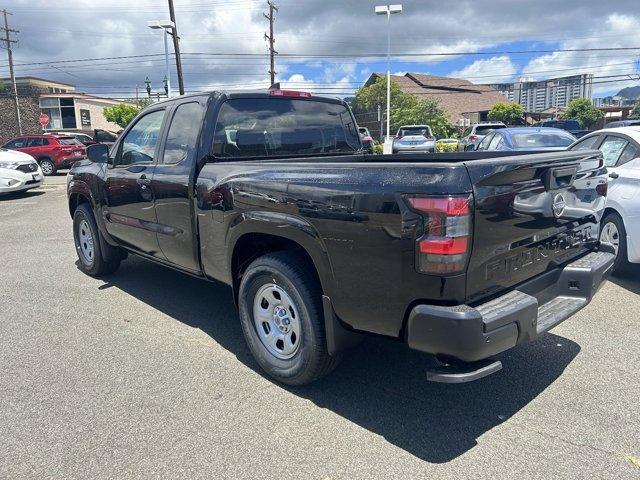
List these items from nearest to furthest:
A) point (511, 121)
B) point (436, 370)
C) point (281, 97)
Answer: point (436, 370), point (281, 97), point (511, 121)

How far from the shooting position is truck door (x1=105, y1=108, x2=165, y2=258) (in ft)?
15.0

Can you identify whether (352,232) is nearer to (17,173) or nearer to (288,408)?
(288,408)

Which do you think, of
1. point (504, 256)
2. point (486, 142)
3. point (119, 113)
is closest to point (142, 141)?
point (504, 256)

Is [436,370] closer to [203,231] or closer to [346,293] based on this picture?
[346,293]

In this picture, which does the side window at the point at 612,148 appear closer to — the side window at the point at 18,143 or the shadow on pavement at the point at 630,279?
the shadow on pavement at the point at 630,279

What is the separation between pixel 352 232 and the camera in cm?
271

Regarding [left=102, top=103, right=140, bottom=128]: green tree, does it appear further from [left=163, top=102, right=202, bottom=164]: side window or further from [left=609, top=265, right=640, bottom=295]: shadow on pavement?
[left=609, top=265, right=640, bottom=295]: shadow on pavement

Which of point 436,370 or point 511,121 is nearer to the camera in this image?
point 436,370

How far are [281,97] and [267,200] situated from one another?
5.15ft

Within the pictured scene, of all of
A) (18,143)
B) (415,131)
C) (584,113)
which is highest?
(584,113)

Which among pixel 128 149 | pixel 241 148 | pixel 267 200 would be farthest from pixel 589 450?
pixel 128 149

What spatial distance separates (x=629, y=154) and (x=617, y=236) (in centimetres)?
93

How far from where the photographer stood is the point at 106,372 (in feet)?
12.2

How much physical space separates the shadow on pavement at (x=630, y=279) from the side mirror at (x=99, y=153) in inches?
222
